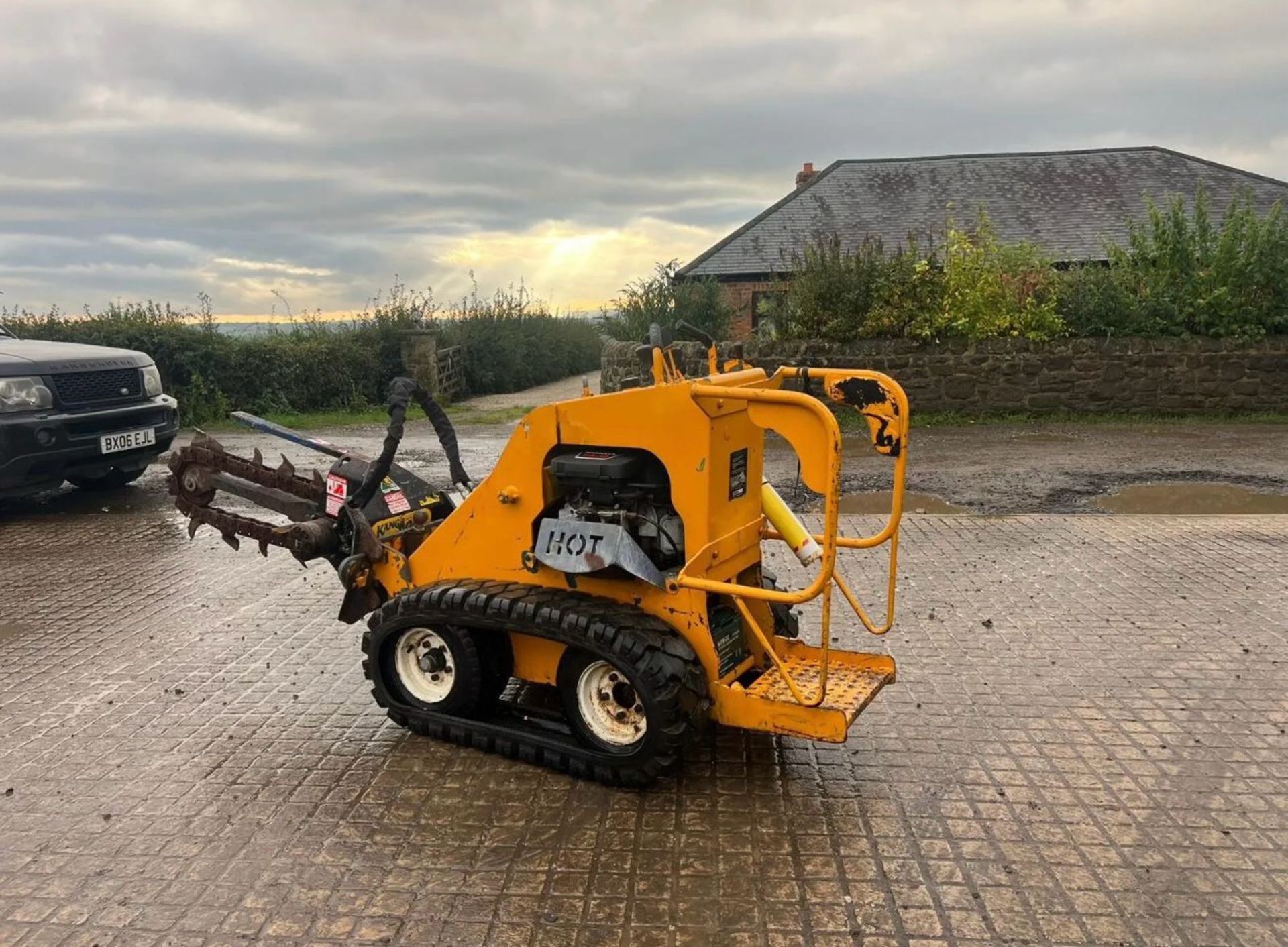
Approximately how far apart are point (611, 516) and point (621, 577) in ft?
0.87

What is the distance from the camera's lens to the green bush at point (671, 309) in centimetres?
1794

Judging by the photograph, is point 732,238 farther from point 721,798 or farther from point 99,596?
point 721,798

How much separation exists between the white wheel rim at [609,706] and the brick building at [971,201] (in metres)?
16.5

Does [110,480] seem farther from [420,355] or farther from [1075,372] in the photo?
[1075,372]

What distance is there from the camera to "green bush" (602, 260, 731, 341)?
58.9ft

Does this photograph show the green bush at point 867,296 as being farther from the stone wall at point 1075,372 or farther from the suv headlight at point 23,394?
the suv headlight at point 23,394

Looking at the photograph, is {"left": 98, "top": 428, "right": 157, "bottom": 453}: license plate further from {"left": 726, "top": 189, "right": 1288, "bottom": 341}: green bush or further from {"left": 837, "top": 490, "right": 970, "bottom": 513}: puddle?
{"left": 726, "top": 189, "right": 1288, "bottom": 341}: green bush

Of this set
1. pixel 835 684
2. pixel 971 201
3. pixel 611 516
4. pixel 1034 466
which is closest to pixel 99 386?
pixel 611 516

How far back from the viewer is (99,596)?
693 cm

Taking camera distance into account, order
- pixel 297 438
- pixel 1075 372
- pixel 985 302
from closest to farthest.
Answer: pixel 297 438, pixel 1075 372, pixel 985 302

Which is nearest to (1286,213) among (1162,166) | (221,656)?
(1162,166)

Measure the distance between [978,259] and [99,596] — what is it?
12.6 metres

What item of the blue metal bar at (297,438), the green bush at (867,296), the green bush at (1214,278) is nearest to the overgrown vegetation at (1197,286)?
the green bush at (1214,278)

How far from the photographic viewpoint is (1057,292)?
15.0 m
